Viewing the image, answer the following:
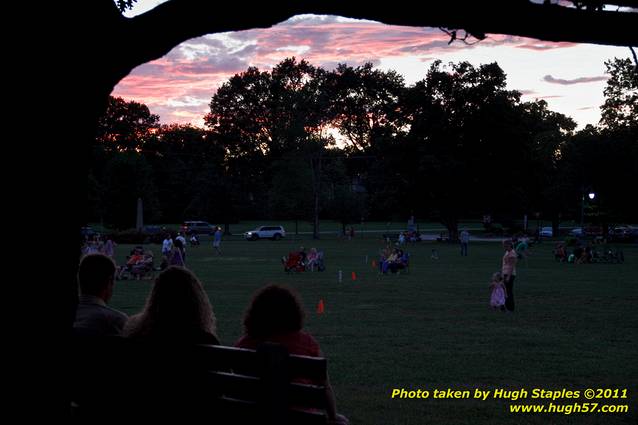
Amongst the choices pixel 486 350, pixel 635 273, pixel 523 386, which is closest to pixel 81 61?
→ pixel 523 386

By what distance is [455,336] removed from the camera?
15055mm

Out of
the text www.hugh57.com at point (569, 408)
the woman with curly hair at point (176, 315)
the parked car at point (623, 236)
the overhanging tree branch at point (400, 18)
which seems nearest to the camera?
the overhanging tree branch at point (400, 18)

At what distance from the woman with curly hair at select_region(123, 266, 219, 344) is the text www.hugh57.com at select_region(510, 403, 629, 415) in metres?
4.94

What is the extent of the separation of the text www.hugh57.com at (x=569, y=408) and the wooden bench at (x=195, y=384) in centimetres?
530

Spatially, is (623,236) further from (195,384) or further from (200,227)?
(195,384)

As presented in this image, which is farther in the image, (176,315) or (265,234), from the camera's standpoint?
(265,234)

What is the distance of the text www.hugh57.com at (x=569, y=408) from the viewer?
9008 mm

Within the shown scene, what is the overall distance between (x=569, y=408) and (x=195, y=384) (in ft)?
19.9

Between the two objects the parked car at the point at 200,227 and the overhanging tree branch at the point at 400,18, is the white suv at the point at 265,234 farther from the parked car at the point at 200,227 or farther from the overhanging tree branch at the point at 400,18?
the overhanging tree branch at the point at 400,18

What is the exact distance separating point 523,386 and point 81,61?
25.0 feet

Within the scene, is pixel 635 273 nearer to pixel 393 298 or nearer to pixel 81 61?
pixel 393 298

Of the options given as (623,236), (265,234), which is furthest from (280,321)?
(265,234)

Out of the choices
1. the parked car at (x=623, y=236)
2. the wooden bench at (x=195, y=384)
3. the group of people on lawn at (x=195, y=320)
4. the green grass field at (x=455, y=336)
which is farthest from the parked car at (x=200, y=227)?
the wooden bench at (x=195, y=384)

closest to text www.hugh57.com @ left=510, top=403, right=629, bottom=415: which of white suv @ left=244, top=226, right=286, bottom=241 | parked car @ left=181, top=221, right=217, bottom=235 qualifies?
white suv @ left=244, top=226, right=286, bottom=241
